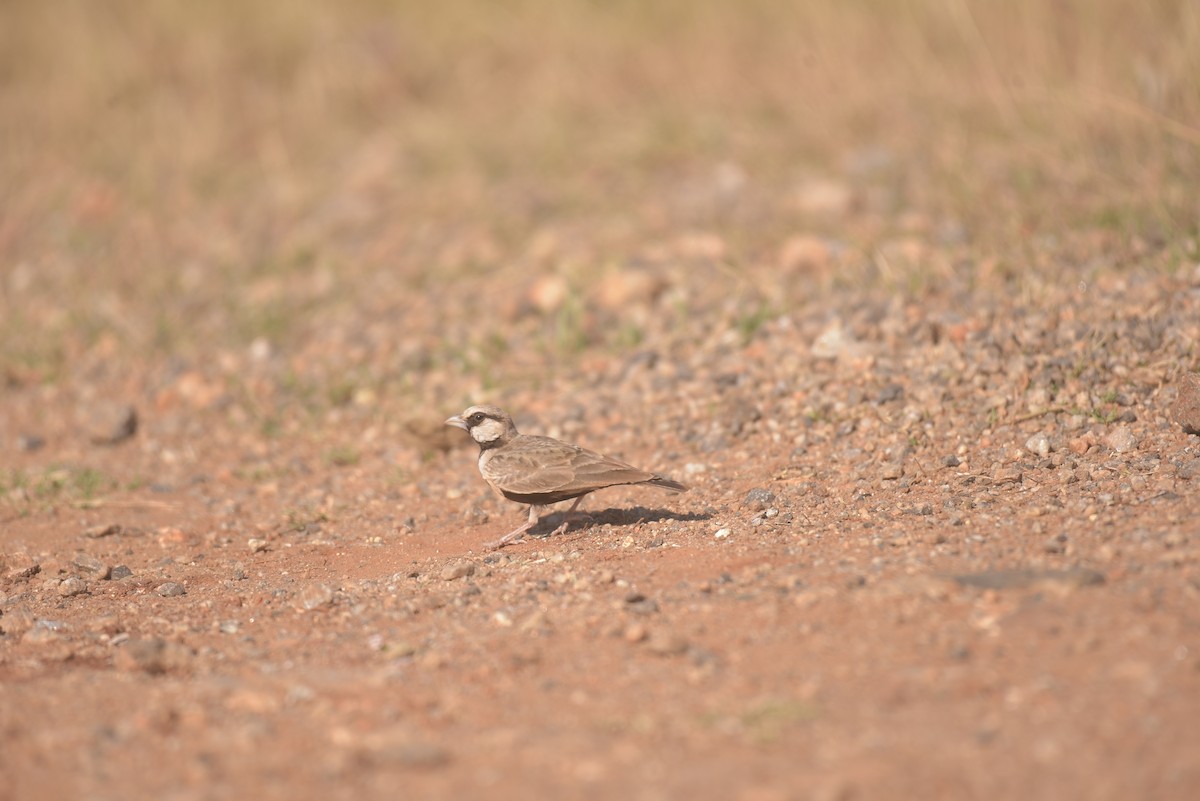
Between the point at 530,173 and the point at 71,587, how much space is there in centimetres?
617

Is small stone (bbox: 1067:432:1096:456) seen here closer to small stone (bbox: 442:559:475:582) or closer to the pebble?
the pebble

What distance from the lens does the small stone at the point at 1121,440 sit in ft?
18.3

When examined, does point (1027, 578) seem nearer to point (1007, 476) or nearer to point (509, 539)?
point (1007, 476)

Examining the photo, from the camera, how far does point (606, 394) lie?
7.44 metres

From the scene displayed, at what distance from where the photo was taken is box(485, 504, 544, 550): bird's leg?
18.8 feet

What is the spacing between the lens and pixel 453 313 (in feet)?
28.6

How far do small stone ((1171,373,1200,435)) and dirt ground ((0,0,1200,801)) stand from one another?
0.06 ft

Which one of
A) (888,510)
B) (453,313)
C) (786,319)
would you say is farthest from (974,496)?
(453,313)

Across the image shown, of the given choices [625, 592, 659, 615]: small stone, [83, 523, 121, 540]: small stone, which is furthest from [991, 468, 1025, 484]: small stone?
[83, 523, 121, 540]: small stone

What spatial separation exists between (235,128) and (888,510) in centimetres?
904

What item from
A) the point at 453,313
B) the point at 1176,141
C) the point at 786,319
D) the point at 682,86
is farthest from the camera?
the point at 682,86

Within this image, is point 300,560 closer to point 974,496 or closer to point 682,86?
point 974,496

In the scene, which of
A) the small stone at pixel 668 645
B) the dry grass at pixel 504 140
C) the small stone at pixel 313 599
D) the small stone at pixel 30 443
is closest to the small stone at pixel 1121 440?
the dry grass at pixel 504 140

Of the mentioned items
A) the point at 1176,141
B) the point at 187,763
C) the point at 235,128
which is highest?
the point at 235,128
